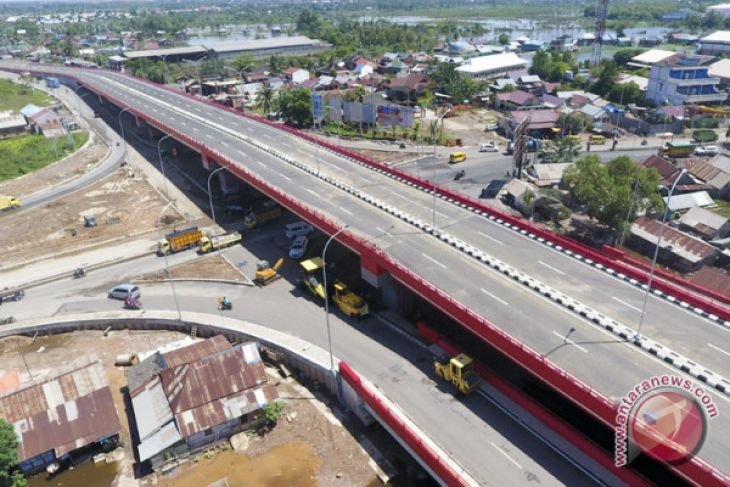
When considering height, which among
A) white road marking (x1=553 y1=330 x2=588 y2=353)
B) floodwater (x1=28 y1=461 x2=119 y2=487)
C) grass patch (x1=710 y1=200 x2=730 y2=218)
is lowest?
floodwater (x1=28 y1=461 x2=119 y2=487)

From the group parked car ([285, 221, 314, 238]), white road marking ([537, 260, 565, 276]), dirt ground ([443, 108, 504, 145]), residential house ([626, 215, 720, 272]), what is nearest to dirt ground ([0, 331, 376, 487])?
white road marking ([537, 260, 565, 276])

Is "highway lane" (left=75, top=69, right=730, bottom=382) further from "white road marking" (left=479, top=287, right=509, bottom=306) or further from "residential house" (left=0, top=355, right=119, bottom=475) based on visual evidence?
"residential house" (left=0, top=355, right=119, bottom=475)

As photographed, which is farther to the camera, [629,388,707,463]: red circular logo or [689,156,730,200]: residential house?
[689,156,730,200]: residential house

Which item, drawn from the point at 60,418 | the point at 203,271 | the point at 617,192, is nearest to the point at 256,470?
the point at 60,418

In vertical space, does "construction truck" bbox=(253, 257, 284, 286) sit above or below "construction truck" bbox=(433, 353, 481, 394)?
below

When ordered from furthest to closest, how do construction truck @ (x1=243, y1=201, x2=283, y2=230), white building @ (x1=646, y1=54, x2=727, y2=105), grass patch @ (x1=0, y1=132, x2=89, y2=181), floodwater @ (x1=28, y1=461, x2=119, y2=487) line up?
white building @ (x1=646, y1=54, x2=727, y2=105)
grass patch @ (x1=0, y1=132, x2=89, y2=181)
construction truck @ (x1=243, y1=201, x2=283, y2=230)
floodwater @ (x1=28, y1=461, x2=119, y2=487)

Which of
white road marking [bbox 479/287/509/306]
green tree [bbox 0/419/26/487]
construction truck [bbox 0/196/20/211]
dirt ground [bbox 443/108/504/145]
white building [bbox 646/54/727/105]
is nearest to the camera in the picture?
green tree [bbox 0/419/26/487]

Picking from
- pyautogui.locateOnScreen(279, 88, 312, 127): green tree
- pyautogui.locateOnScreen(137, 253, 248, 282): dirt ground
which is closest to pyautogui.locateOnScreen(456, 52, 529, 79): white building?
pyautogui.locateOnScreen(279, 88, 312, 127): green tree

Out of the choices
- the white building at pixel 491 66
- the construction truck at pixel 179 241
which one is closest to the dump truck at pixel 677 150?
the white building at pixel 491 66
